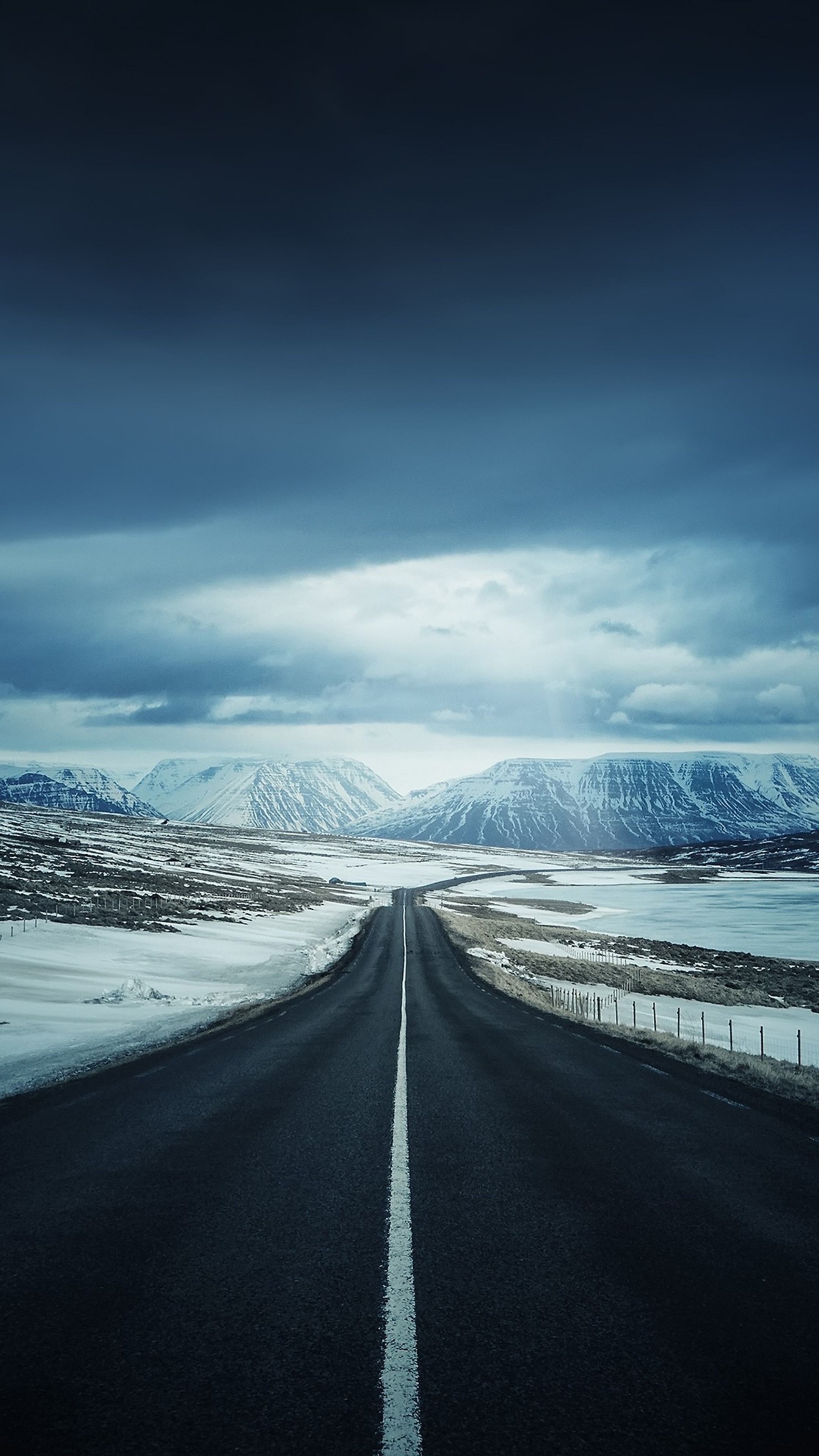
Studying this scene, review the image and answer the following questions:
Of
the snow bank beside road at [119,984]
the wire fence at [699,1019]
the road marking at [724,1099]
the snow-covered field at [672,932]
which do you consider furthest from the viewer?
the snow-covered field at [672,932]

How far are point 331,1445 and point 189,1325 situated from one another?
155cm

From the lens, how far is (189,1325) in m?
4.64

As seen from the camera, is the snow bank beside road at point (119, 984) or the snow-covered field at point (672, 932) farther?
the snow-covered field at point (672, 932)

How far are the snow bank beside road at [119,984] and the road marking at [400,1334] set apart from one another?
7483 mm

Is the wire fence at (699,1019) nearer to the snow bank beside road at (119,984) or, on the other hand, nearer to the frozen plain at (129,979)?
the frozen plain at (129,979)

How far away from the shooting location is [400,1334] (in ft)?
14.8

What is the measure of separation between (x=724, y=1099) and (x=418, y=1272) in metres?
7.98

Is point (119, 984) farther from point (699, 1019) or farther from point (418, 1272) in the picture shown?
point (418, 1272)

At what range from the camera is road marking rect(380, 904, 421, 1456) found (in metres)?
3.56

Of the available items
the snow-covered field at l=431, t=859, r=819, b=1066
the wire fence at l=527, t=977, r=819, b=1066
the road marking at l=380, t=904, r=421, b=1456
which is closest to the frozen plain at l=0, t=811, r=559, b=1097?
the road marking at l=380, t=904, r=421, b=1456

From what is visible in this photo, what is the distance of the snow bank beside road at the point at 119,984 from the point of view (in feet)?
50.2

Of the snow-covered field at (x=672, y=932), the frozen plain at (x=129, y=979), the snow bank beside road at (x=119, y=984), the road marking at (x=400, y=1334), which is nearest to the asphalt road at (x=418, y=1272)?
the road marking at (x=400, y=1334)

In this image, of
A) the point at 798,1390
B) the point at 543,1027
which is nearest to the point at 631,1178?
the point at 798,1390

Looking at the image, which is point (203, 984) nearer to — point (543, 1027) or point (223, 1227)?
point (543, 1027)
